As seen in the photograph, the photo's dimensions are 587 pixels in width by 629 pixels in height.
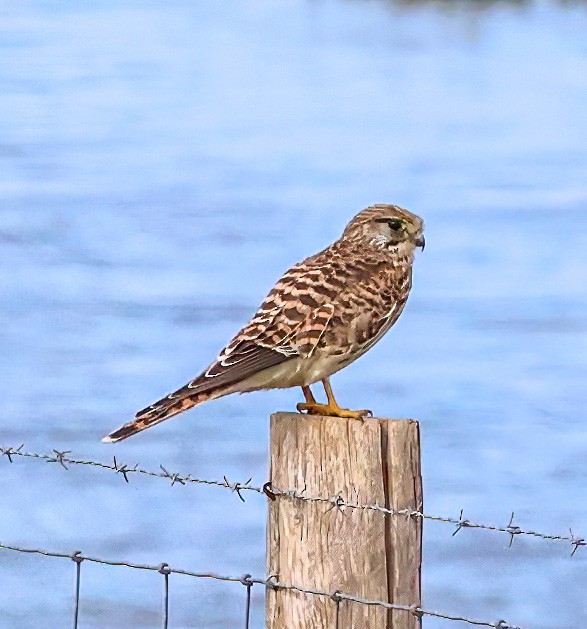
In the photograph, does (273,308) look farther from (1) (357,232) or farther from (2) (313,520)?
(2) (313,520)

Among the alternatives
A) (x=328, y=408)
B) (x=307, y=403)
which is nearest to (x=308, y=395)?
(x=307, y=403)

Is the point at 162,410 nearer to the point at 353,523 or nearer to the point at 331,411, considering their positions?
the point at 331,411

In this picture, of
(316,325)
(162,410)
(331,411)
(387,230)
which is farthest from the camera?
(387,230)

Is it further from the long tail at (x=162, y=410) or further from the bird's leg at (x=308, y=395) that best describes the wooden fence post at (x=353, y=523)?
the bird's leg at (x=308, y=395)

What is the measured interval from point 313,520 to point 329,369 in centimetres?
124

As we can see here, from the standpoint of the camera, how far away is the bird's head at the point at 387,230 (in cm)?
575

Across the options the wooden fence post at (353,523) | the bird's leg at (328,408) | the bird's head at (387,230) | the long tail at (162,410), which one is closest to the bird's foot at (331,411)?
the bird's leg at (328,408)

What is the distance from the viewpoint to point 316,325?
5121 millimetres

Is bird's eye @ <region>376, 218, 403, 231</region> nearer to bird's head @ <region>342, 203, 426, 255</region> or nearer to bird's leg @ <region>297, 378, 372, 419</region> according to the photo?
bird's head @ <region>342, 203, 426, 255</region>

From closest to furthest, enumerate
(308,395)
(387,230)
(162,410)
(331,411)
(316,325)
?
(162,410)
(331,411)
(316,325)
(308,395)
(387,230)

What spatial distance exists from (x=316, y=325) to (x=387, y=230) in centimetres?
79

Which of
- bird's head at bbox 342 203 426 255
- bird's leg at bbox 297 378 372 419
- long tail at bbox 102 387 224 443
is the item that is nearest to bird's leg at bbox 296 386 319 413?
bird's leg at bbox 297 378 372 419

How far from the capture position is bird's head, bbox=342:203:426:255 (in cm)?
575

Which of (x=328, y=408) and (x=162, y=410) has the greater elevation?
(x=328, y=408)
